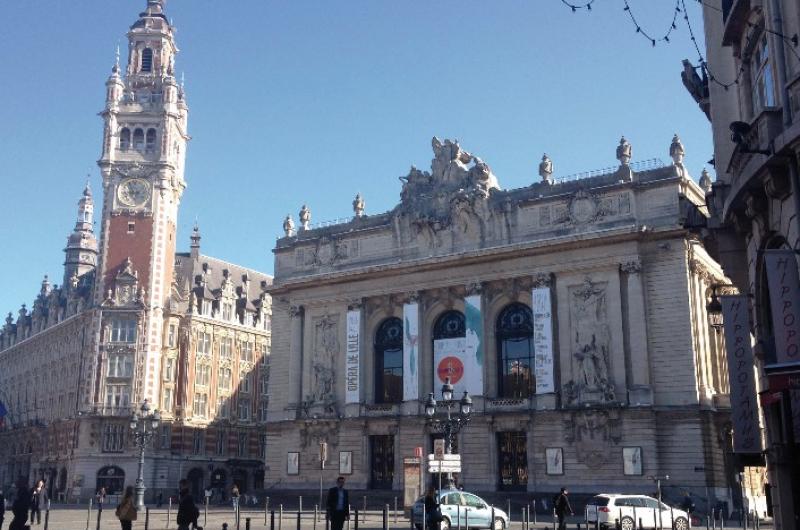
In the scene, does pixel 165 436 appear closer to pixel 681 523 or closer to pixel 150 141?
pixel 150 141

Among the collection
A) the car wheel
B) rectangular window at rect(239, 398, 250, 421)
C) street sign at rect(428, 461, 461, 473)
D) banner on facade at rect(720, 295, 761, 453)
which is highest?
rectangular window at rect(239, 398, 250, 421)

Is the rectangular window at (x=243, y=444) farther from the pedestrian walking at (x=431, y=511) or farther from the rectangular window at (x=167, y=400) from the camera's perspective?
the pedestrian walking at (x=431, y=511)

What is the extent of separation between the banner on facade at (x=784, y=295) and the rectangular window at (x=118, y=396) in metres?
59.9

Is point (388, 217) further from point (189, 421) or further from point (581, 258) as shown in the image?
point (189, 421)

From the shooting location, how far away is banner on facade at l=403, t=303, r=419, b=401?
52219 mm

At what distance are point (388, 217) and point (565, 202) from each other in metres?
12.6

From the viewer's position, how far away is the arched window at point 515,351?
164 feet

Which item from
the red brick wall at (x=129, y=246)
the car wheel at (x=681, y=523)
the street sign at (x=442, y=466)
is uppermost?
the red brick wall at (x=129, y=246)

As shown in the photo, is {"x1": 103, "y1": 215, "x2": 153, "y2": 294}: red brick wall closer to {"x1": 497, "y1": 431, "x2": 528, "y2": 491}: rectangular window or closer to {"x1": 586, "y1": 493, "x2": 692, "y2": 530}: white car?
{"x1": 497, "y1": 431, "x2": 528, "y2": 491}: rectangular window

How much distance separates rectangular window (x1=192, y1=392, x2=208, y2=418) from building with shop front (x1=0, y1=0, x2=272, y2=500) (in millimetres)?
96

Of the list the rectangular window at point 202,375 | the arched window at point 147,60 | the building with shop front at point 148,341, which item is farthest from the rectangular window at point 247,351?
the arched window at point 147,60

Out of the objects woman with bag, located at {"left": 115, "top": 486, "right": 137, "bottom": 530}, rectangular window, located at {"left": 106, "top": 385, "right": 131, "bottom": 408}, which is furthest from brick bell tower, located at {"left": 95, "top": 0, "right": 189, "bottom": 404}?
woman with bag, located at {"left": 115, "top": 486, "right": 137, "bottom": 530}

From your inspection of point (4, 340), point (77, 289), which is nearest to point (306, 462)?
point (77, 289)

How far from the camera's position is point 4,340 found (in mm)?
104688
